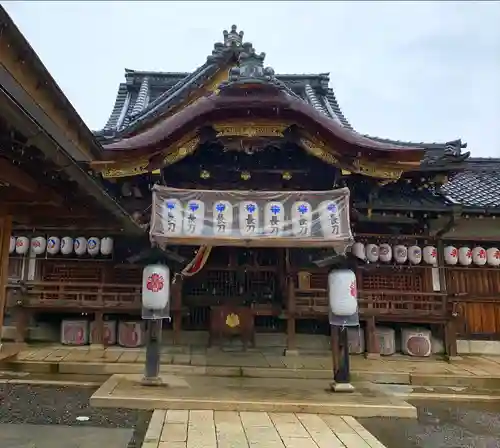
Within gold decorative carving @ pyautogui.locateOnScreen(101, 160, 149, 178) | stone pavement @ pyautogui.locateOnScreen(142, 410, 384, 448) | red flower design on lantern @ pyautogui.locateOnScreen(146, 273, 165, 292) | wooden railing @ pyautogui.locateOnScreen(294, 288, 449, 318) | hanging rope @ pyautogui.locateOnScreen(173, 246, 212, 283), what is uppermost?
gold decorative carving @ pyautogui.locateOnScreen(101, 160, 149, 178)

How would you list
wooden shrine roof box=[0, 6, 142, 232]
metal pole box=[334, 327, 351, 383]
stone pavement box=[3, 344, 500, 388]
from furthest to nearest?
stone pavement box=[3, 344, 500, 388], metal pole box=[334, 327, 351, 383], wooden shrine roof box=[0, 6, 142, 232]

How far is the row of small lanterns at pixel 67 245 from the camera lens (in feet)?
38.7

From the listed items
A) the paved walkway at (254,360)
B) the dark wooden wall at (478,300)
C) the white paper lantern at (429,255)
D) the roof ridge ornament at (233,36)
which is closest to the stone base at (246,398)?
the paved walkway at (254,360)

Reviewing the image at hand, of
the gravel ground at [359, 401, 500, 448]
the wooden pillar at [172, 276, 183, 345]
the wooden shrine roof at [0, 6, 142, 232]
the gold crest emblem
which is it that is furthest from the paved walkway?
the wooden shrine roof at [0, 6, 142, 232]

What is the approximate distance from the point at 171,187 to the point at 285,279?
3878mm

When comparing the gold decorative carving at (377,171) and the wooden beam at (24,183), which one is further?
the gold decorative carving at (377,171)

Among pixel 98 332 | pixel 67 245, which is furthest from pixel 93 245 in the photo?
pixel 98 332

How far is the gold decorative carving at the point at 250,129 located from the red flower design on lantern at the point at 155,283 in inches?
119

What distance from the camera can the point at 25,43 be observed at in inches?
173

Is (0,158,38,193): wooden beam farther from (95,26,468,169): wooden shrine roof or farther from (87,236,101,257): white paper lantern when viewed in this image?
(87,236,101,257): white paper lantern

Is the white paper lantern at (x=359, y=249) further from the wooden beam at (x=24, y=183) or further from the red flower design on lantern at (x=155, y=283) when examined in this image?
the wooden beam at (x=24, y=183)

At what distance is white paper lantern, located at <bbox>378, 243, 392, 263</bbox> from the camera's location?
11.8 metres

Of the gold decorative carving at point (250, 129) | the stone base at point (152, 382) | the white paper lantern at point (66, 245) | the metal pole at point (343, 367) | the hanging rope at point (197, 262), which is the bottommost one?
the stone base at point (152, 382)

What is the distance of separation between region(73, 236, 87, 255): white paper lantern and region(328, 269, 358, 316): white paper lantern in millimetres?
6682
